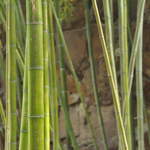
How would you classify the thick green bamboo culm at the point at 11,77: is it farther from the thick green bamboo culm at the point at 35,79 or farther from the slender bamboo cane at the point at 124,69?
the slender bamboo cane at the point at 124,69

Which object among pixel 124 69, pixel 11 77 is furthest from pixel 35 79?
pixel 124 69

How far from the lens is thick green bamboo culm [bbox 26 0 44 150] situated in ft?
3.29

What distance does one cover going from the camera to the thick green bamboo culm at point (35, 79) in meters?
1.00

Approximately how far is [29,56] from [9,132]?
0.44 metres

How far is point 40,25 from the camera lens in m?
1.02

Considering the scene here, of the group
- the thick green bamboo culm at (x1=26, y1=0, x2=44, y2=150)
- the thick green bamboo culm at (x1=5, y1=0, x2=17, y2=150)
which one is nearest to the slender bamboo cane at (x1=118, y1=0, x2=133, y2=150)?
the thick green bamboo culm at (x1=5, y1=0, x2=17, y2=150)

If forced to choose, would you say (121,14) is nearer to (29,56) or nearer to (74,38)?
(29,56)

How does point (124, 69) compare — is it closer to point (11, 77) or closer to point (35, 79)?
point (11, 77)

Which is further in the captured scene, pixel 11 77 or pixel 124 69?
pixel 124 69

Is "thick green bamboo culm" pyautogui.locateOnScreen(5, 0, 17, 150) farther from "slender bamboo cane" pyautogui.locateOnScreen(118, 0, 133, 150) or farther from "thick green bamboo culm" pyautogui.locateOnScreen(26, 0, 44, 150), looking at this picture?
"slender bamboo cane" pyautogui.locateOnScreen(118, 0, 133, 150)

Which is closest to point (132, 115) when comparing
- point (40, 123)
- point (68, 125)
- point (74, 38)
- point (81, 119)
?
point (68, 125)

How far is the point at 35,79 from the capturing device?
1015 mm

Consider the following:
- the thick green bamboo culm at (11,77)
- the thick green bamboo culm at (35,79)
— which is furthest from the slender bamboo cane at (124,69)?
the thick green bamboo culm at (35,79)

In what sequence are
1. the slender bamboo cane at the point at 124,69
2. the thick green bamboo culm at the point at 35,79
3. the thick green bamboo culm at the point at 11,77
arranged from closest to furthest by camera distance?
the thick green bamboo culm at the point at 35,79, the thick green bamboo culm at the point at 11,77, the slender bamboo cane at the point at 124,69
